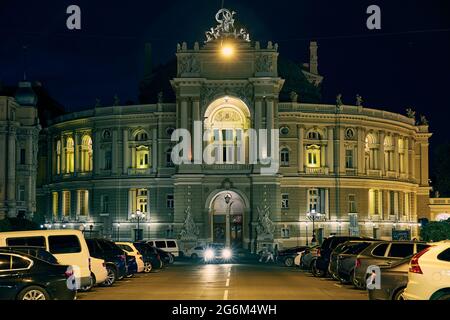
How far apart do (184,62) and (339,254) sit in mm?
56635

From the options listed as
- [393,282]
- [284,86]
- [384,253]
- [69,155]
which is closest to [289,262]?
[384,253]

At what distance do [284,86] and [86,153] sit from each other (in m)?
25.6

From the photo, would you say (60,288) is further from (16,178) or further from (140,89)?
(140,89)

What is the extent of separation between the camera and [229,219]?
9625cm

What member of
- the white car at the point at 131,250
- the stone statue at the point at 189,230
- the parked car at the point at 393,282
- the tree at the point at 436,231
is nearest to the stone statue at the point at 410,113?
the stone statue at the point at 189,230

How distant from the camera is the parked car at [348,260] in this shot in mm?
37969

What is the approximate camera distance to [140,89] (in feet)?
421

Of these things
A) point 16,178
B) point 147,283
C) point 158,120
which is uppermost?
point 158,120

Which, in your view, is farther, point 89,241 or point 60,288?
point 89,241

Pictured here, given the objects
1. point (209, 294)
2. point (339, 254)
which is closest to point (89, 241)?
point (209, 294)

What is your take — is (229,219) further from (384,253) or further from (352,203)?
(384,253)

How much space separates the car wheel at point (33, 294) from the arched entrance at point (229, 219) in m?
70.1

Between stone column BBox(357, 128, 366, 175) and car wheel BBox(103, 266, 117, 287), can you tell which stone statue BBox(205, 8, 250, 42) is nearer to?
stone column BBox(357, 128, 366, 175)
